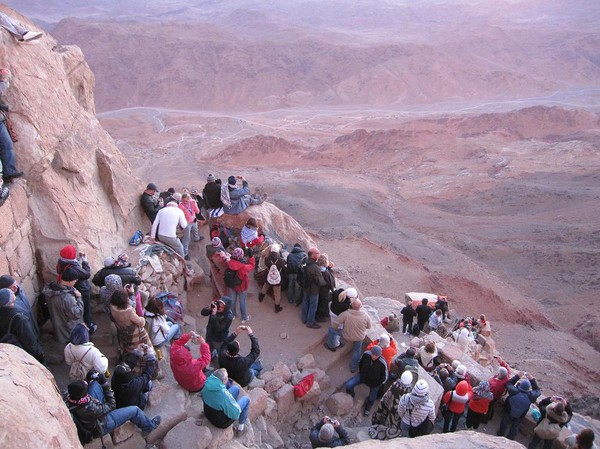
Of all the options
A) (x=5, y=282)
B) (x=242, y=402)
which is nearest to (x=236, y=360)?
(x=242, y=402)

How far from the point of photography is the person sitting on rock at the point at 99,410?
523 cm

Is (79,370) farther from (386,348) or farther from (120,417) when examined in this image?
(386,348)

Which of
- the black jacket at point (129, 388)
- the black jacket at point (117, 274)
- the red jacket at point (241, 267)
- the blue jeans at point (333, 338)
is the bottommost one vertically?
the blue jeans at point (333, 338)

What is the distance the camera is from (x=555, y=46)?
63781 millimetres

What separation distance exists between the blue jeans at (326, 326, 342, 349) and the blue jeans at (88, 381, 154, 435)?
368 centimetres

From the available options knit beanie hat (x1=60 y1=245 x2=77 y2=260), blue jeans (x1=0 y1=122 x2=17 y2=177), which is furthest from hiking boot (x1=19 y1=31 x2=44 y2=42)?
knit beanie hat (x1=60 y1=245 x2=77 y2=260)

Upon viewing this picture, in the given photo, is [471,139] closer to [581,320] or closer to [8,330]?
[581,320]

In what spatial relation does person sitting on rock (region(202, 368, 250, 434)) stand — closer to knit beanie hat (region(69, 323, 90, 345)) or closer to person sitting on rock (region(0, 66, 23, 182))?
knit beanie hat (region(69, 323, 90, 345))

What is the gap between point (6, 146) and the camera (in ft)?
23.0

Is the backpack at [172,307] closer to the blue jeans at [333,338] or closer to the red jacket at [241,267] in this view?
the red jacket at [241,267]

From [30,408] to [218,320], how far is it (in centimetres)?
326

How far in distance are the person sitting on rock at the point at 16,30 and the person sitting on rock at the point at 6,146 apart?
114cm

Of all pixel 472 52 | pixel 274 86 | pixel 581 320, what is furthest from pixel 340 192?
pixel 472 52

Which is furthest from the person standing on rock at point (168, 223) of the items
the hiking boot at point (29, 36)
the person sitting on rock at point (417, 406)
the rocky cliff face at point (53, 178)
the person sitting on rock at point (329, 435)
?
the person sitting on rock at point (417, 406)
